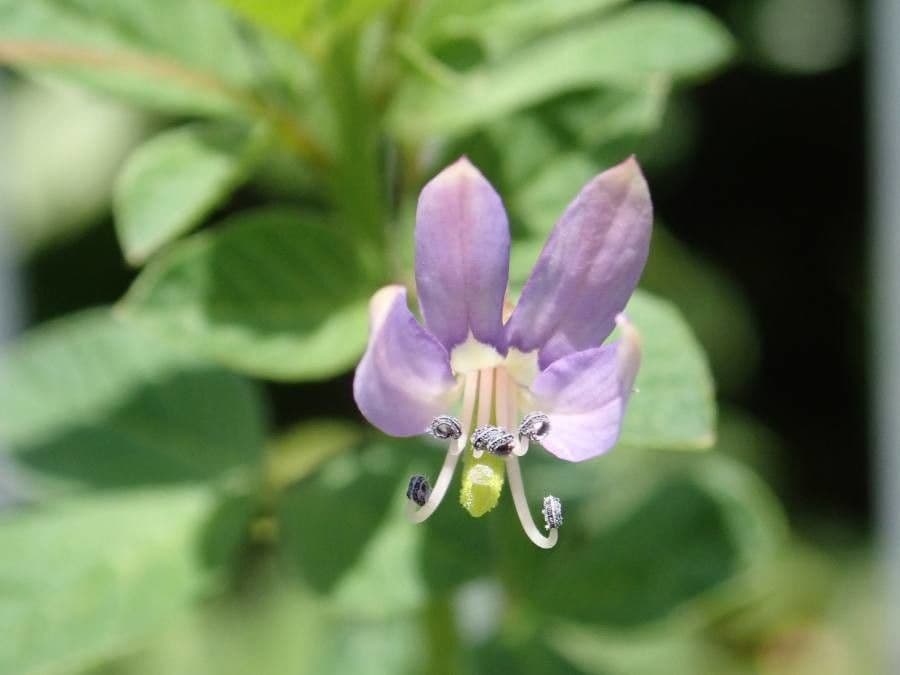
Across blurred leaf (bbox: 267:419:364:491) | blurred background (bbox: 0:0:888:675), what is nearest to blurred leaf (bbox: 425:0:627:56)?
blurred background (bbox: 0:0:888:675)

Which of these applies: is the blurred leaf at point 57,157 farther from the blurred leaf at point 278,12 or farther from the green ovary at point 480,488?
the green ovary at point 480,488

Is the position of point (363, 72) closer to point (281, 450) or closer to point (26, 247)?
point (281, 450)

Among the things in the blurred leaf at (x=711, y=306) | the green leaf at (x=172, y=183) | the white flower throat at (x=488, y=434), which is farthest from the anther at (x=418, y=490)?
the blurred leaf at (x=711, y=306)

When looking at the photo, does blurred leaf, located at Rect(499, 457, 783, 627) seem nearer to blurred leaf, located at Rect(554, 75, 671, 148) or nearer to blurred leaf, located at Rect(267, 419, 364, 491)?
blurred leaf, located at Rect(554, 75, 671, 148)

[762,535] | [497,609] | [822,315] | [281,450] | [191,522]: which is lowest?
[822,315]

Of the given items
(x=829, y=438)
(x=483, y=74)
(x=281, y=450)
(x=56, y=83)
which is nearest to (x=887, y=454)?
(x=829, y=438)

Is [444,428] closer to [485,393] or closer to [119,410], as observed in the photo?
[485,393]
